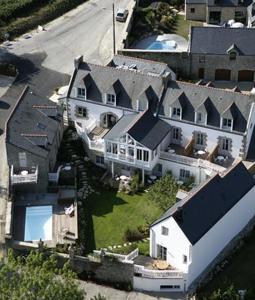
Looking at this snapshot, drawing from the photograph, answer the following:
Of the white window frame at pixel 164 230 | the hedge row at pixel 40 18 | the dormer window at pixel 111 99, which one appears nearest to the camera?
the white window frame at pixel 164 230

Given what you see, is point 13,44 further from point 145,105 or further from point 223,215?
point 223,215

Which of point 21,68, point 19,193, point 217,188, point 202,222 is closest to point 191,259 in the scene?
point 202,222

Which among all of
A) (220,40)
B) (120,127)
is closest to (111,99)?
(120,127)

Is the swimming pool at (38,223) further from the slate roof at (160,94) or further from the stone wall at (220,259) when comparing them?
the slate roof at (160,94)

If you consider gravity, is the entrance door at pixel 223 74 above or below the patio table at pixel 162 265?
above

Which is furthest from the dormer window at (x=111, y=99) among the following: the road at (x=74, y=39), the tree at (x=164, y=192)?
the road at (x=74, y=39)

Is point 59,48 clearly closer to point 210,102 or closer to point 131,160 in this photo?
point 131,160

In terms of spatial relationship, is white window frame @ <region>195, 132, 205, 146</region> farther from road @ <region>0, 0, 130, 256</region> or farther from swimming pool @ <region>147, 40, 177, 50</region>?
swimming pool @ <region>147, 40, 177, 50</region>

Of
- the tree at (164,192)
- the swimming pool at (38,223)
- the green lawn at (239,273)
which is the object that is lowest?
the green lawn at (239,273)
